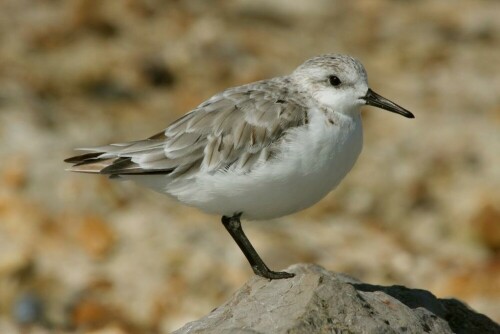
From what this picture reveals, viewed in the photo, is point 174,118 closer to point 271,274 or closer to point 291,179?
point 271,274

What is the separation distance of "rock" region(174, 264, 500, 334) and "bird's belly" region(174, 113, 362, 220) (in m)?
0.44

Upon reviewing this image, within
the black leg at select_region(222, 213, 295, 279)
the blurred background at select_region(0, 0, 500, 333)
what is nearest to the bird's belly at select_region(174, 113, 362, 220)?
the black leg at select_region(222, 213, 295, 279)

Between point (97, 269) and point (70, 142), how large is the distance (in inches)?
68.5

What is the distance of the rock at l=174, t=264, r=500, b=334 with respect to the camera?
524 cm

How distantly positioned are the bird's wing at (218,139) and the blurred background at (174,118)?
8.51 feet

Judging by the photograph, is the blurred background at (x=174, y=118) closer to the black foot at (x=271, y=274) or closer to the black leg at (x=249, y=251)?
the black leg at (x=249, y=251)

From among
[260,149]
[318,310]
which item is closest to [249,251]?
[260,149]

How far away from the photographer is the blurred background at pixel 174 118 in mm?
8977

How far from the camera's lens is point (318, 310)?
17.4 feet

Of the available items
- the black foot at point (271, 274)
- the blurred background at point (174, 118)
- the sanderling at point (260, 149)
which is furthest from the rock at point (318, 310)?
the blurred background at point (174, 118)

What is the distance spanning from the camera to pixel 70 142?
33.7 feet

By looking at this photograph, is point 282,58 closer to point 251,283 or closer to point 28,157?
point 28,157

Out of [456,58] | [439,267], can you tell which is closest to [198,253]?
[439,267]

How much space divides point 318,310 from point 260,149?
113 cm
